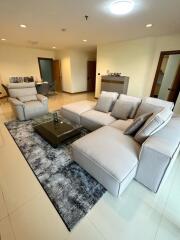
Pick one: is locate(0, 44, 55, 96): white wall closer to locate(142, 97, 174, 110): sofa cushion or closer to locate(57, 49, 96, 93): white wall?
locate(57, 49, 96, 93): white wall

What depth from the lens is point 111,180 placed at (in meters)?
1.29

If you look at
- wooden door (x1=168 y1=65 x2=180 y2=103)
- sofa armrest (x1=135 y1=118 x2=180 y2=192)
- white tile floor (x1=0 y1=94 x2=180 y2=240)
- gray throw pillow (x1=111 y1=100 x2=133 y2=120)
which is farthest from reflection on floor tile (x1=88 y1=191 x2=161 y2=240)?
wooden door (x1=168 y1=65 x2=180 y2=103)

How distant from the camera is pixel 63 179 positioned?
63.4 inches

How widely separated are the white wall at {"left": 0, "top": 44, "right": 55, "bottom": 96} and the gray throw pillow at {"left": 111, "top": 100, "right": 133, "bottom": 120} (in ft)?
19.2

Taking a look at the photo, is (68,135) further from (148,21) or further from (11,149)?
(148,21)

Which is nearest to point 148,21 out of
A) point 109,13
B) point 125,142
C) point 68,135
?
point 109,13

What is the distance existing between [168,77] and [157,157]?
4237mm

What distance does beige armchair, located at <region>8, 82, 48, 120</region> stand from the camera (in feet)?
10.5

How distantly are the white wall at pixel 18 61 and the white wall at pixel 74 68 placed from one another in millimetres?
1330

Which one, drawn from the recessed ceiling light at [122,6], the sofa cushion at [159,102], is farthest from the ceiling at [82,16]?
the sofa cushion at [159,102]

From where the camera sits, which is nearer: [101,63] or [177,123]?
[177,123]

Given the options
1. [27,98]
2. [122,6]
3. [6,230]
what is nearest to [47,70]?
[27,98]

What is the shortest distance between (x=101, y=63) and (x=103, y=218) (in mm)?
5671

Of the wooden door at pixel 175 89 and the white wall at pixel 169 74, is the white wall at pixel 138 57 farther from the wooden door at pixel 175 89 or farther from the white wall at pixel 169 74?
the wooden door at pixel 175 89
